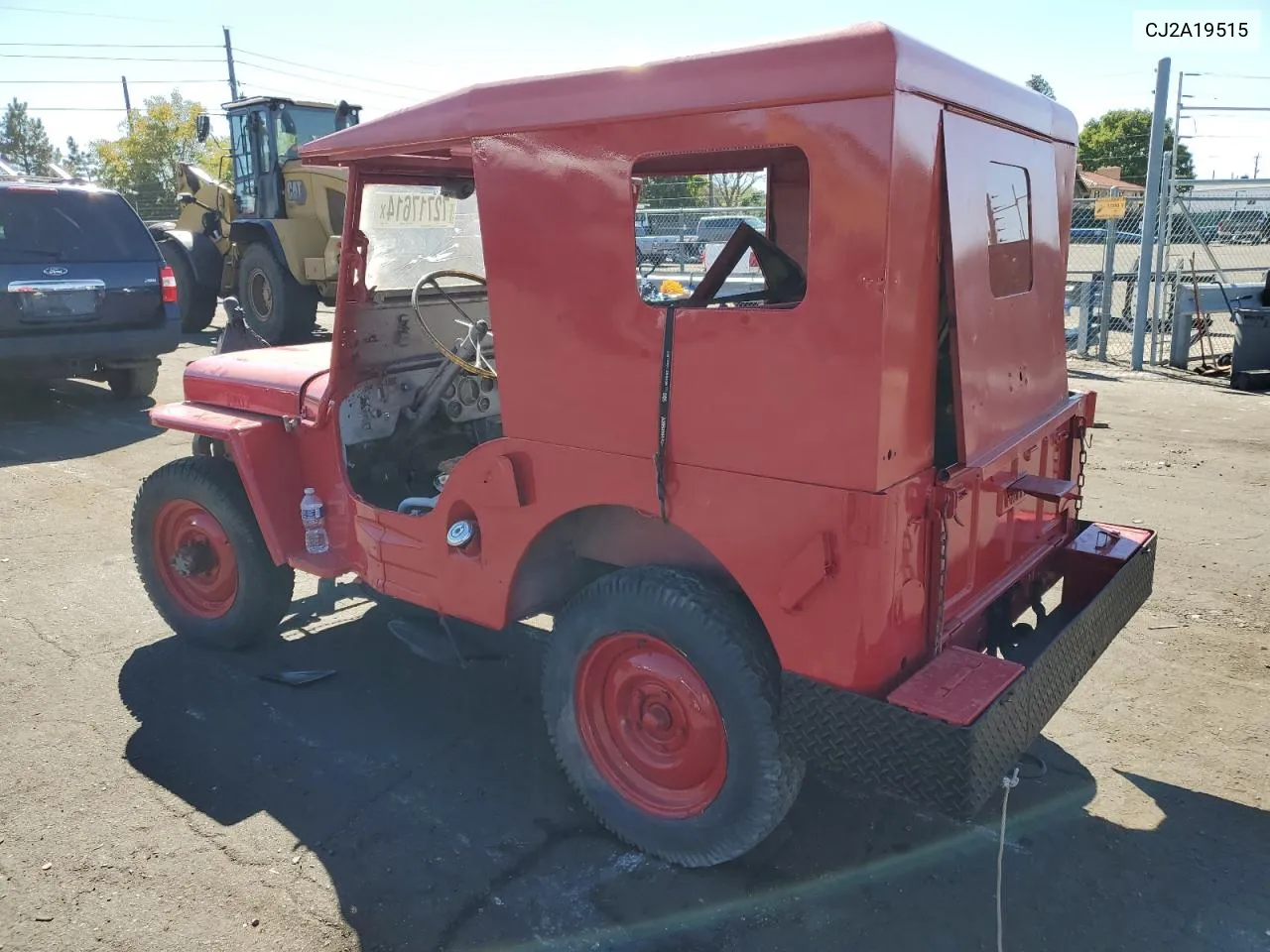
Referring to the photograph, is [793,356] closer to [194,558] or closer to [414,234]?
[414,234]

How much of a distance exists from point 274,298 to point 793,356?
11405 mm

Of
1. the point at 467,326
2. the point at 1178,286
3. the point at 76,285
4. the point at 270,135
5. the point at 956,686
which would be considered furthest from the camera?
the point at 270,135

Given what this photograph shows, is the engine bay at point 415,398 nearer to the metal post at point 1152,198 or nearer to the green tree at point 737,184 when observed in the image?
the green tree at point 737,184

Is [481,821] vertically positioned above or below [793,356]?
below

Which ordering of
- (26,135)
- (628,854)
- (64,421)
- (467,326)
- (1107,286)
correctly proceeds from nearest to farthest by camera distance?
(628,854) < (467,326) < (64,421) < (1107,286) < (26,135)

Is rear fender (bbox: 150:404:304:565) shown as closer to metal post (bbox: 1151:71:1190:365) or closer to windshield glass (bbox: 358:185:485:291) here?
windshield glass (bbox: 358:185:485:291)

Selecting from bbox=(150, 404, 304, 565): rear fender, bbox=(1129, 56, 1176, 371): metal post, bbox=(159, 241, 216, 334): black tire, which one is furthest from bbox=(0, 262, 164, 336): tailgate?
bbox=(1129, 56, 1176, 371): metal post

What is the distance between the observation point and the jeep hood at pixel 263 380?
12.7 feet

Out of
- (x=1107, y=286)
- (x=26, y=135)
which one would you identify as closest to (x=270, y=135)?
(x=1107, y=286)

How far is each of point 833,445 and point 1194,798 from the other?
2.00m

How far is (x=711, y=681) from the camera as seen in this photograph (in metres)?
2.61

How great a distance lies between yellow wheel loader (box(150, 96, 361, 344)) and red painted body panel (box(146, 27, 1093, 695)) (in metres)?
9.33

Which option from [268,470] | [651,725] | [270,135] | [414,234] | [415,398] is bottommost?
[651,725]

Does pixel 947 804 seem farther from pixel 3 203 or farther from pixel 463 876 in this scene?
pixel 3 203
